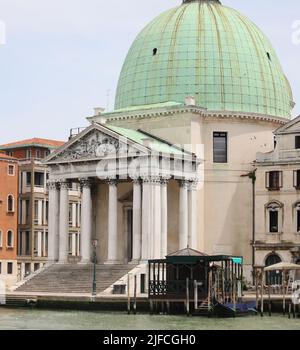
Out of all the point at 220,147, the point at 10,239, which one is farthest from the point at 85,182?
the point at 10,239

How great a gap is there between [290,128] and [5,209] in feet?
79.2

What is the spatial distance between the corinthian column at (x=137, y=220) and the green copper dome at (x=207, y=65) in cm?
748

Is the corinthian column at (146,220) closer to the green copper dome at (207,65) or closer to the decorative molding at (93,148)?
the decorative molding at (93,148)

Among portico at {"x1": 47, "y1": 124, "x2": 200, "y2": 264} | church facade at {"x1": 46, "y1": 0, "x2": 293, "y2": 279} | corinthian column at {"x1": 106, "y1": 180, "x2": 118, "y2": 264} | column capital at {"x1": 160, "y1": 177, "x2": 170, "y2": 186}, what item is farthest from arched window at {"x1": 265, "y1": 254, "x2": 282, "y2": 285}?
corinthian column at {"x1": 106, "y1": 180, "x2": 118, "y2": 264}

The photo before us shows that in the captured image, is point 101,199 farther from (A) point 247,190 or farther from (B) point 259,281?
(B) point 259,281

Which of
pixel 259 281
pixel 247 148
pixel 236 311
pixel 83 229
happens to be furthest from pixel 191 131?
pixel 236 311

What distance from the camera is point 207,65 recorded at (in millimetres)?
66062

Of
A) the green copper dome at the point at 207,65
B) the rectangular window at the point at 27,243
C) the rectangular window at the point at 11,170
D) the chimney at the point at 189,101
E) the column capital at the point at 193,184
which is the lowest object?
the rectangular window at the point at 27,243

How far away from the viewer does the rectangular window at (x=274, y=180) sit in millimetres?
61344

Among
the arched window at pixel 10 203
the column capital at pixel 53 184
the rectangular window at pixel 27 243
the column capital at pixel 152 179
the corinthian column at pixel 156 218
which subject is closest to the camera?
the column capital at pixel 152 179

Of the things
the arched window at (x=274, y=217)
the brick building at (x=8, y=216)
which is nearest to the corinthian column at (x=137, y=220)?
the arched window at (x=274, y=217)

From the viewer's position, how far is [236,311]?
49.2 meters

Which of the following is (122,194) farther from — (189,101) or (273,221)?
(273,221)

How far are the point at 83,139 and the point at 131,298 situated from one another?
525 inches
